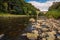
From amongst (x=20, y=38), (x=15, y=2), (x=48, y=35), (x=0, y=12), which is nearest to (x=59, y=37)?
(x=48, y=35)

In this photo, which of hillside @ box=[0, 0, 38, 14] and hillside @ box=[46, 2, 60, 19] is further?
hillside @ box=[0, 0, 38, 14]

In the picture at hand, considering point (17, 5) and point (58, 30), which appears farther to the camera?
point (17, 5)

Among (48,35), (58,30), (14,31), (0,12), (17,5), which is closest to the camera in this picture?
(48,35)

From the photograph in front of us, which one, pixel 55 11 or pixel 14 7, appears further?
pixel 14 7

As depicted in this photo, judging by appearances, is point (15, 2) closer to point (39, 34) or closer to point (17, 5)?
point (17, 5)

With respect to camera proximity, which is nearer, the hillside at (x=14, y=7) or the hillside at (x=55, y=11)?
the hillside at (x=55, y=11)

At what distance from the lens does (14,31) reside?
41.2ft

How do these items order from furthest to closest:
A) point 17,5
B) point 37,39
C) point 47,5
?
point 47,5 → point 17,5 → point 37,39

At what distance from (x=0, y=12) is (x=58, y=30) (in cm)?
1292

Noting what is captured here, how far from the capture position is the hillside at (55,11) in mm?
22181

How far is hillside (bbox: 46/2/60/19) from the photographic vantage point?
22.2 metres

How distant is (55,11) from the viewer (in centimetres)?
2391

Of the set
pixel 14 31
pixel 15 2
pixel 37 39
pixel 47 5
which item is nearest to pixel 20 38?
pixel 37 39

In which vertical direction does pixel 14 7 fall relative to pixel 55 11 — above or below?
above
